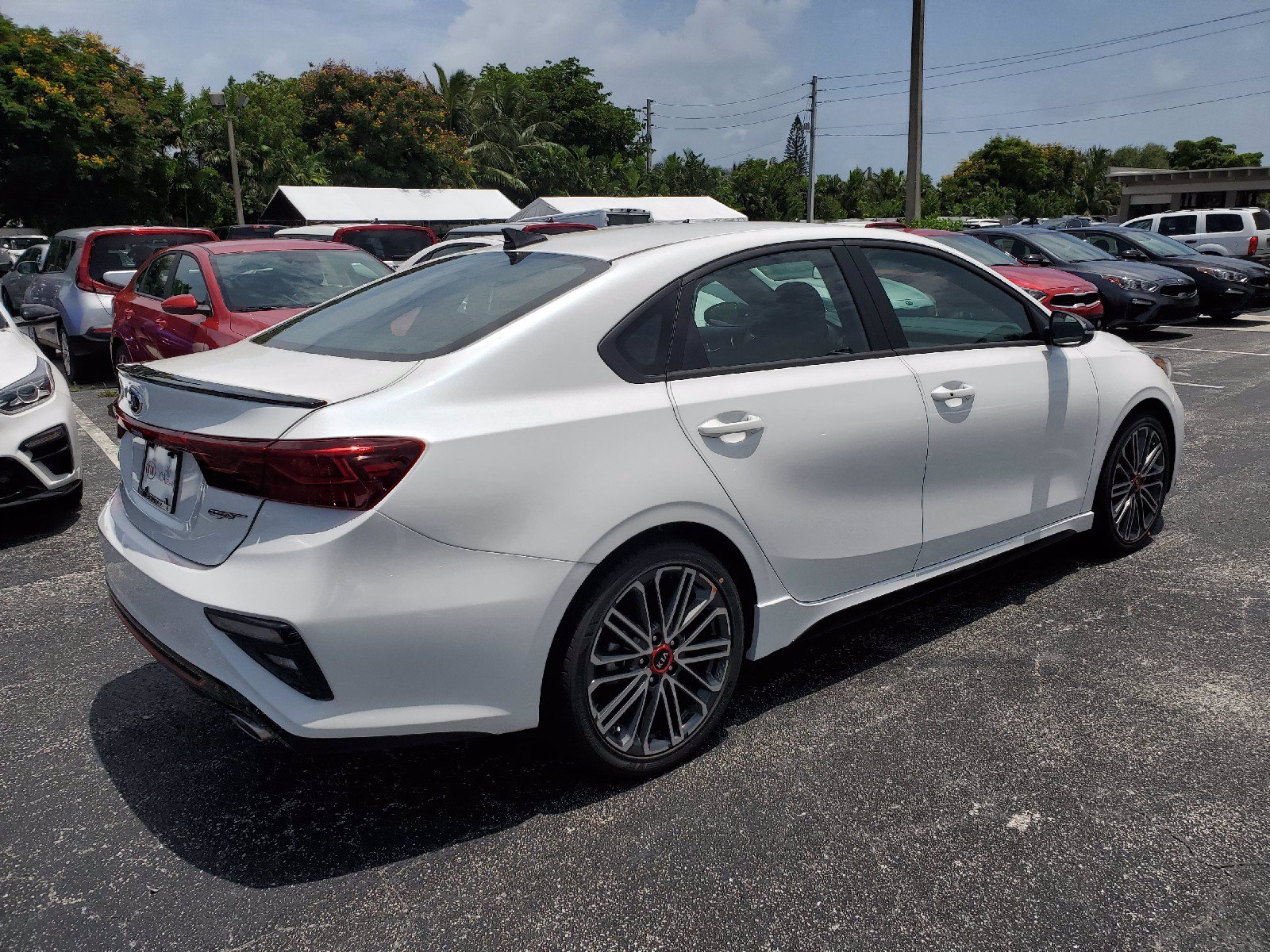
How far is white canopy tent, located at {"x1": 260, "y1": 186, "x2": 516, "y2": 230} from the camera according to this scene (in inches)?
1326

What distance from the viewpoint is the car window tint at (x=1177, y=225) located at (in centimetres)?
2366

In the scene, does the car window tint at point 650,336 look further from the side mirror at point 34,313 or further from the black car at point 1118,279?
the black car at point 1118,279

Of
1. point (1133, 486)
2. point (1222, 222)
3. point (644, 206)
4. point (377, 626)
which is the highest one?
point (644, 206)

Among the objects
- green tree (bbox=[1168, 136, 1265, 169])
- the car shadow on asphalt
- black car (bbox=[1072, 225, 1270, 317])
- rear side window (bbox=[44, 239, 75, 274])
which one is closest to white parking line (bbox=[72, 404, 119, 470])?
rear side window (bbox=[44, 239, 75, 274])

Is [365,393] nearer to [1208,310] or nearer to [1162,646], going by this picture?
[1162,646]

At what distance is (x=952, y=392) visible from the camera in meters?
3.63

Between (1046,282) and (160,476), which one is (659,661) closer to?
(160,476)

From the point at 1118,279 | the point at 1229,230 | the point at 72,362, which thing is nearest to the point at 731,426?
the point at 72,362

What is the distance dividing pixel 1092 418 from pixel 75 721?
4068mm

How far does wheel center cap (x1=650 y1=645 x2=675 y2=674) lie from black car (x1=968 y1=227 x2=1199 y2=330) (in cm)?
1156

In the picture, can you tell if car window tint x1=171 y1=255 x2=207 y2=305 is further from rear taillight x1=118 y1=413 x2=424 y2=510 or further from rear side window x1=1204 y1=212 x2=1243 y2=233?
rear side window x1=1204 y1=212 x2=1243 y2=233

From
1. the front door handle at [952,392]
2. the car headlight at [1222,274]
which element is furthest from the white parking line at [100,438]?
the car headlight at [1222,274]

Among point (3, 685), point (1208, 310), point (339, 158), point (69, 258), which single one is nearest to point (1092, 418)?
point (3, 685)

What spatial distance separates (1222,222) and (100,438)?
942 inches
